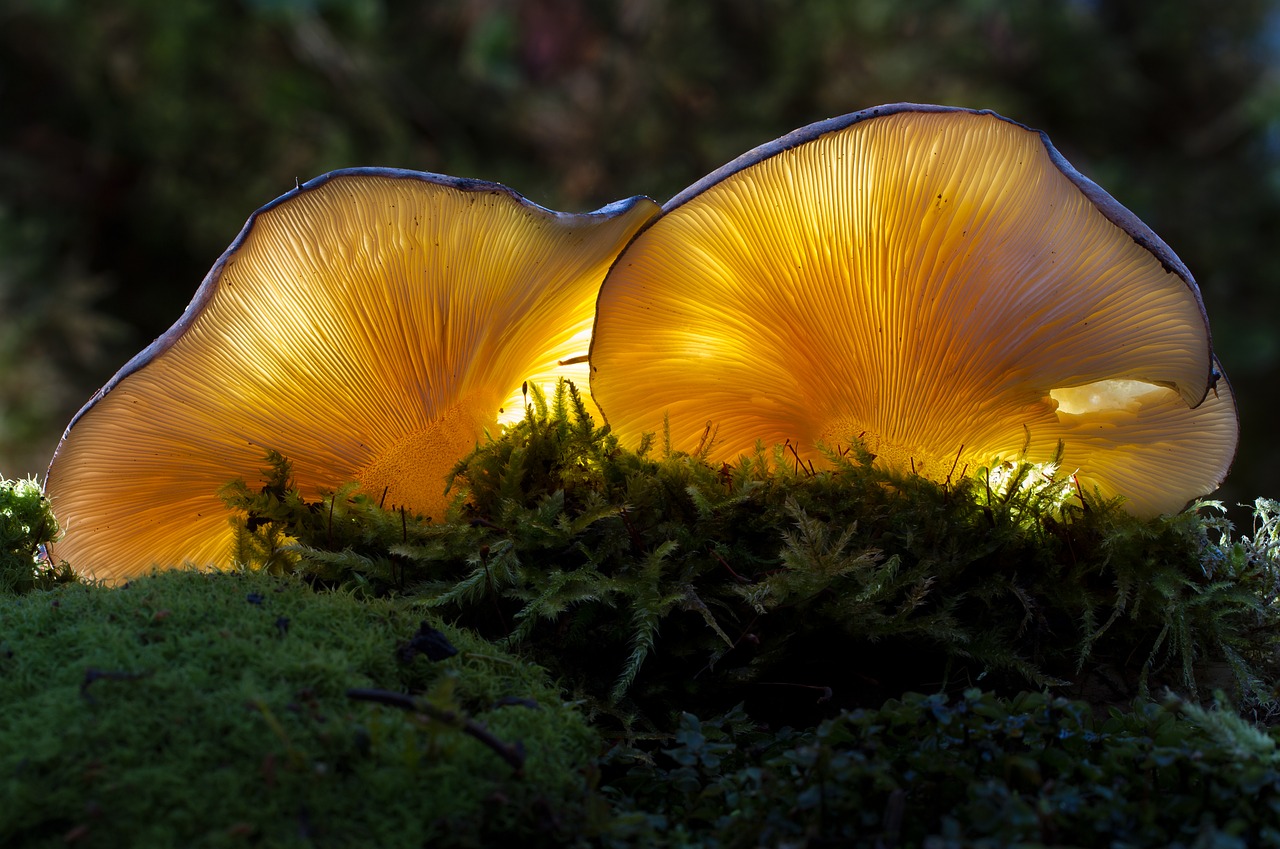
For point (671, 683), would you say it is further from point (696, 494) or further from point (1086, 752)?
point (1086, 752)

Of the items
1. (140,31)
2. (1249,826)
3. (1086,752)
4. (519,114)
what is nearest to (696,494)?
(1086,752)

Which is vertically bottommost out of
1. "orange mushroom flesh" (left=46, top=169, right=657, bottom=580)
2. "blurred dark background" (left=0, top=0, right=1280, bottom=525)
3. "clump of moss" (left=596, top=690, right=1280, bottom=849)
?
"clump of moss" (left=596, top=690, right=1280, bottom=849)

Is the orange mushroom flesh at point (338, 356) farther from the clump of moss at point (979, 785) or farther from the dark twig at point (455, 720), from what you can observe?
the clump of moss at point (979, 785)

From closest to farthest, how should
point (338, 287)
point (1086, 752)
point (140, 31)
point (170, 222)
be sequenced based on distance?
point (1086, 752) < point (338, 287) < point (140, 31) < point (170, 222)

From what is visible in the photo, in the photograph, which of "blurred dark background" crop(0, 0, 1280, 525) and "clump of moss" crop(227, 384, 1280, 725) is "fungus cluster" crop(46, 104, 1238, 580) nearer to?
"clump of moss" crop(227, 384, 1280, 725)

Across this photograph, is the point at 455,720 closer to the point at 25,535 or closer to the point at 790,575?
Answer: the point at 790,575

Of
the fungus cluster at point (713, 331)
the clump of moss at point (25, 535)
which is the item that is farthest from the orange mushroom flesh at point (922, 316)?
the clump of moss at point (25, 535)

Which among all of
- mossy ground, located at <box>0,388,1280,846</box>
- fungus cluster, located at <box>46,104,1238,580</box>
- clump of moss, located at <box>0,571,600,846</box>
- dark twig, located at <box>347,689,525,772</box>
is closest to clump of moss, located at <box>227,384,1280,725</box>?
mossy ground, located at <box>0,388,1280,846</box>
